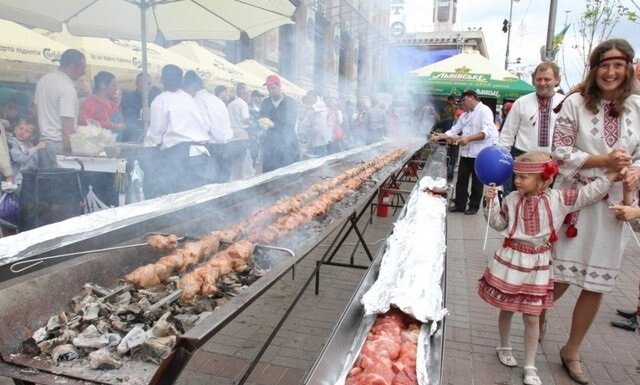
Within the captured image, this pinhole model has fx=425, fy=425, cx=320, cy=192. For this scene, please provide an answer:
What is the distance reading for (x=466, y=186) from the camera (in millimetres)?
8328

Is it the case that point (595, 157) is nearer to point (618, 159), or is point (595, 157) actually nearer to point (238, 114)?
point (618, 159)

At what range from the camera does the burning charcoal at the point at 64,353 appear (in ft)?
6.08

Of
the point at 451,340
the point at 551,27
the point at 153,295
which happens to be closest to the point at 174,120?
the point at 153,295

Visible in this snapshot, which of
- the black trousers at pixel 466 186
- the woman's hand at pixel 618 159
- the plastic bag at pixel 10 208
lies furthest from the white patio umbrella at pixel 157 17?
the woman's hand at pixel 618 159

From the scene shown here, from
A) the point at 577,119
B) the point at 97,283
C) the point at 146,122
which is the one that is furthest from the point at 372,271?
the point at 146,122

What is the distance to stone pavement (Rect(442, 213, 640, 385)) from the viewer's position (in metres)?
A: 3.12

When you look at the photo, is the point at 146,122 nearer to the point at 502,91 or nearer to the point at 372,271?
the point at 372,271

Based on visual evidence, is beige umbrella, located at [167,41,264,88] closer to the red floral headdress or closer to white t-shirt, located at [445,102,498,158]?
white t-shirt, located at [445,102,498,158]

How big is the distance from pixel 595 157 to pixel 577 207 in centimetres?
35

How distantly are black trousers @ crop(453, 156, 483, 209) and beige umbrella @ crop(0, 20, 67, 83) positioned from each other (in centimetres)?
705

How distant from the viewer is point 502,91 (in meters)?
12.4

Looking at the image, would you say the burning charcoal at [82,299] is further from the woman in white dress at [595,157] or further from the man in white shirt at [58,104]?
the man in white shirt at [58,104]

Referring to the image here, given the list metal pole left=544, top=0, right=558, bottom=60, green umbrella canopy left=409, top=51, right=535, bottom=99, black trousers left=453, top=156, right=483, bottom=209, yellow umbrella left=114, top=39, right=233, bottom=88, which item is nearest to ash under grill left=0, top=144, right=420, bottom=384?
black trousers left=453, top=156, right=483, bottom=209

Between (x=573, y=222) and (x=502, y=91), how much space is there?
10.5 meters
